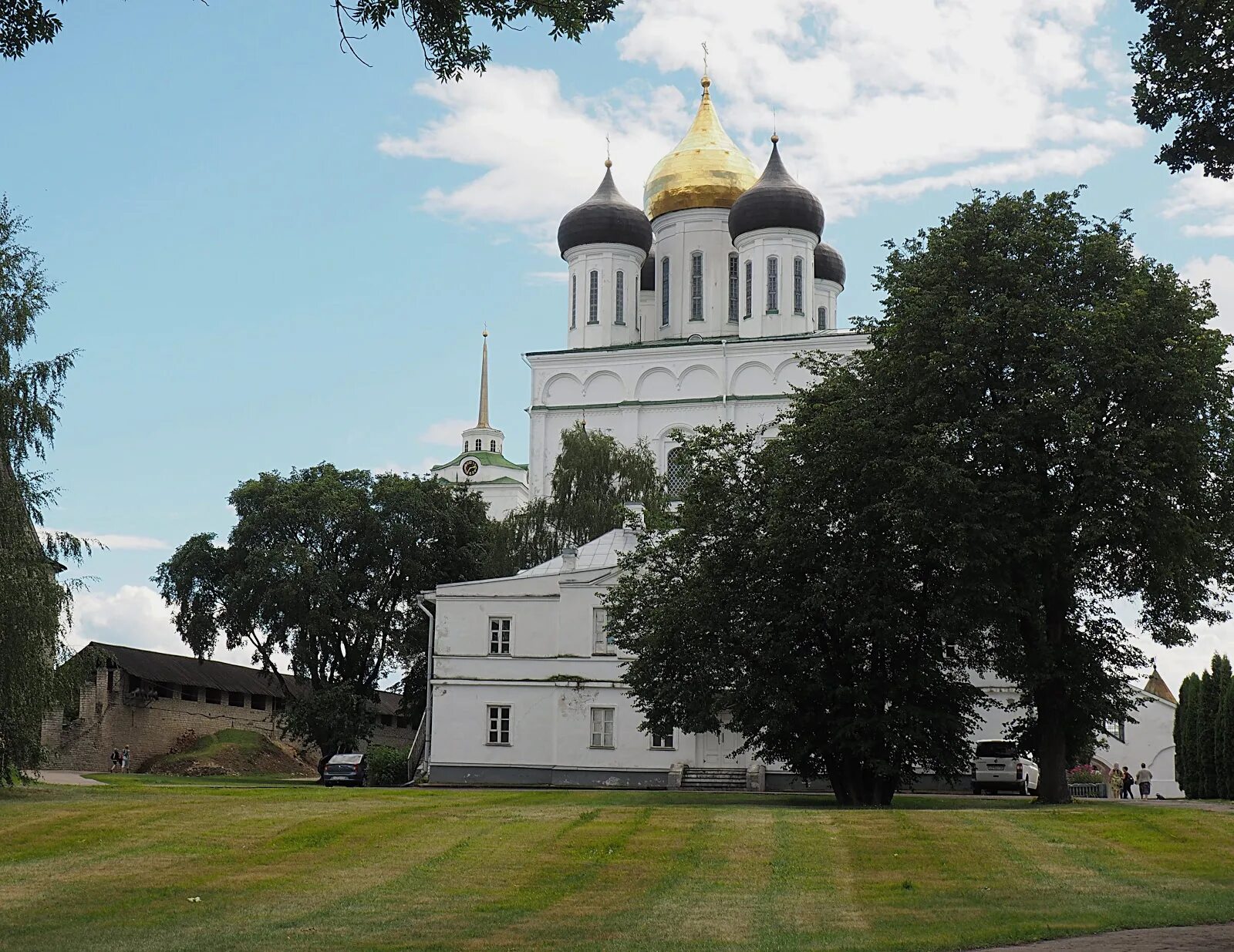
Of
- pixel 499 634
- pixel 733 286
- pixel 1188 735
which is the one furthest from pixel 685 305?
pixel 1188 735

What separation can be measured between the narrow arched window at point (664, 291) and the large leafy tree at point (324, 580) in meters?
20.5

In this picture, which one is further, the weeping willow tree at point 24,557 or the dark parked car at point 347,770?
the dark parked car at point 347,770

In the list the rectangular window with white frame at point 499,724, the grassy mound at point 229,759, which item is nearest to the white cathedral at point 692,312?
the rectangular window with white frame at point 499,724

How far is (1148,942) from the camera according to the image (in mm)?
11516

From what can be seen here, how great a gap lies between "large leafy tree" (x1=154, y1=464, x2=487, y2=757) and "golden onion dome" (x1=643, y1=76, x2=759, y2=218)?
24.1 metres

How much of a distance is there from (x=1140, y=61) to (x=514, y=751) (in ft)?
103

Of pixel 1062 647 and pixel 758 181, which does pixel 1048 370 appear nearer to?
pixel 1062 647

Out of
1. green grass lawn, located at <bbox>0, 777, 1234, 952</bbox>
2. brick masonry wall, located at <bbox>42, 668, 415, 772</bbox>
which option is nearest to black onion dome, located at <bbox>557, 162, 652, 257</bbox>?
brick masonry wall, located at <bbox>42, 668, 415, 772</bbox>

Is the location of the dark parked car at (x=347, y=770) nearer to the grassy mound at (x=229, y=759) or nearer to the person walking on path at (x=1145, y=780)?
the grassy mound at (x=229, y=759)

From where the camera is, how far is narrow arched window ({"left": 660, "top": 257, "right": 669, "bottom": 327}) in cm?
6944

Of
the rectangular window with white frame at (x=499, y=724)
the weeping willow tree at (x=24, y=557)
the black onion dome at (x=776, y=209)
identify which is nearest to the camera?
the weeping willow tree at (x=24, y=557)

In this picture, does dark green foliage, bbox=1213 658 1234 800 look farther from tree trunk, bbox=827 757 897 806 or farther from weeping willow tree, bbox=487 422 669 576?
weeping willow tree, bbox=487 422 669 576

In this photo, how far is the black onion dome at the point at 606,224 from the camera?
2667 inches

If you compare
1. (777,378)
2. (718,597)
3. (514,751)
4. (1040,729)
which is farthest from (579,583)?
(777,378)
